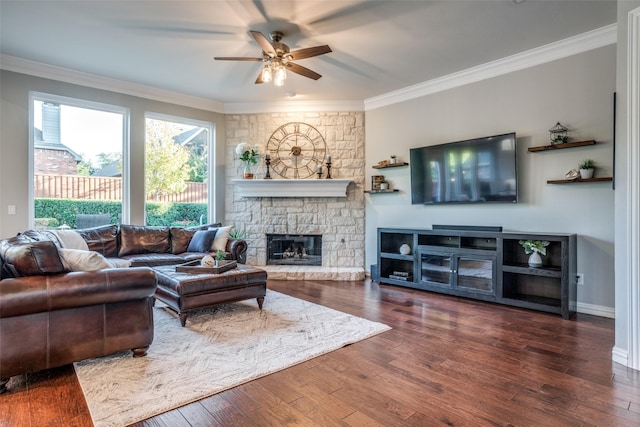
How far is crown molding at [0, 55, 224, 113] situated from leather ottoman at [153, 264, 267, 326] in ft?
10.3

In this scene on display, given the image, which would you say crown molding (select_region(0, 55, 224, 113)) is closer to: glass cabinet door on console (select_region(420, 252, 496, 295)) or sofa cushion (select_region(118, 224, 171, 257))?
sofa cushion (select_region(118, 224, 171, 257))

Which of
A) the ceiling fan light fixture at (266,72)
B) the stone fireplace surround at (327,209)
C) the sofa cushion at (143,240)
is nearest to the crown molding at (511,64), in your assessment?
→ the stone fireplace surround at (327,209)

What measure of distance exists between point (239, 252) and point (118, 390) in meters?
2.93

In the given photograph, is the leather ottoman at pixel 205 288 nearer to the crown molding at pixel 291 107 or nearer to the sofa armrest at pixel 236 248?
the sofa armrest at pixel 236 248

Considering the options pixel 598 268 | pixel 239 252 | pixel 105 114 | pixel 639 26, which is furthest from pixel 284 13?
pixel 598 268

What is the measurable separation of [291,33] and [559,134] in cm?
313

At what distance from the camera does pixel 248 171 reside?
584 centimetres

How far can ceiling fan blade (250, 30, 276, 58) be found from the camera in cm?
296

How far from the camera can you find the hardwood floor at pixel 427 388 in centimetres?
175

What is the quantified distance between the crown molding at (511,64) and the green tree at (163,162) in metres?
3.39

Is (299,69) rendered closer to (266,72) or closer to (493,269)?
(266,72)

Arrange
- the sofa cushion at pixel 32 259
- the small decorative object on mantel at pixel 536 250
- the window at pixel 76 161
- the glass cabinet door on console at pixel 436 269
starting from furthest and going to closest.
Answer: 1. the window at pixel 76 161
2. the glass cabinet door on console at pixel 436 269
3. the small decorative object on mantel at pixel 536 250
4. the sofa cushion at pixel 32 259

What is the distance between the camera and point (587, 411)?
5.96 ft

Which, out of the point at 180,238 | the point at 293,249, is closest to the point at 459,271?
the point at 293,249
